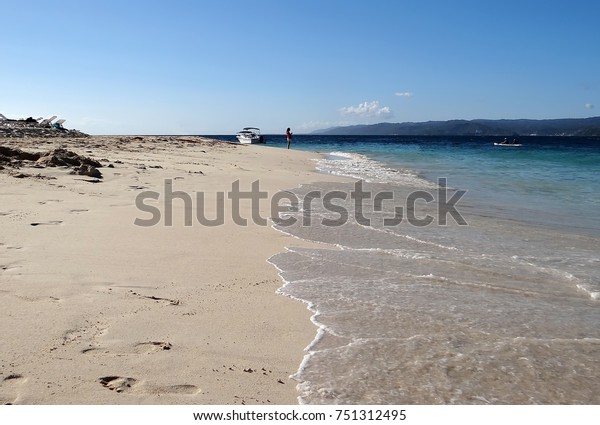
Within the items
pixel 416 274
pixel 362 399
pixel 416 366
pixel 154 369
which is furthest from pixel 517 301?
Answer: pixel 154 369

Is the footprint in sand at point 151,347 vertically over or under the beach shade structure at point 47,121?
under

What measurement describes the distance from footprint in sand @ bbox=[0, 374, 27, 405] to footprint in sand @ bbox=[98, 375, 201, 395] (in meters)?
0.39

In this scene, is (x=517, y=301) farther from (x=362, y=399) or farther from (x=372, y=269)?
(x=362, y=399)

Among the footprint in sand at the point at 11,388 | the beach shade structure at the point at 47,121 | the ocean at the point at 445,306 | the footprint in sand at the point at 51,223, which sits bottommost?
the ocean at the point at 445,306

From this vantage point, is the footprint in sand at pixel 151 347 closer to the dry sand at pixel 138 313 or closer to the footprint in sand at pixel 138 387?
the dry sand at pixel 138 313

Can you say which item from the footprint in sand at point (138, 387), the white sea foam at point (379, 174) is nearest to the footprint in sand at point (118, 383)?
the footprint in sand at point (138, 387)

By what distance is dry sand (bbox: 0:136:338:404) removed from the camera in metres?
2.55

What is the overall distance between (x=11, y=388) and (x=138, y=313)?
1.11 m

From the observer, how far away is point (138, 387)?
2.52m

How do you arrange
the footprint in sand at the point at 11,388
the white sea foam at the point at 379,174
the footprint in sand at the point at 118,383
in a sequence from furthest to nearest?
the white sea foam at the point at 379,174
the footprint in sand at the point at 118,383
the footprint in sand at the point at 11,388

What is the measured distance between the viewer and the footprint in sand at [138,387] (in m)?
2.49

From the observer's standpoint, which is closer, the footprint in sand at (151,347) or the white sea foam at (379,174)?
the footprint in sand at (151,347)

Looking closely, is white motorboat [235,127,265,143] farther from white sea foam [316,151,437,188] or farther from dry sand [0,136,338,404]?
dry sand [0,136,338,404]

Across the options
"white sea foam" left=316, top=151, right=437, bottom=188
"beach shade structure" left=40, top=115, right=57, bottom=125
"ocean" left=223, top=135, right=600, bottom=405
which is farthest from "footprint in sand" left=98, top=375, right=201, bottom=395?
"beach shade structure" left=40, top=115, right=57, bottom=125
